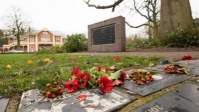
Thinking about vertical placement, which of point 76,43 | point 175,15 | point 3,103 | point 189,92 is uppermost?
point 175,15

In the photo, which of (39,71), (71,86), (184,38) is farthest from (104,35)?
(71,86)

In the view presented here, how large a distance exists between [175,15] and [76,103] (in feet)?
31.3

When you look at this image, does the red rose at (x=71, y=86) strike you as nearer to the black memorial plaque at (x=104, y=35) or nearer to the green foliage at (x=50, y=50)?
the black memorial plaque at (x=104, y=35)

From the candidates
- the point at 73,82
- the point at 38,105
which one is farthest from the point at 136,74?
Answer: the point at 38,105

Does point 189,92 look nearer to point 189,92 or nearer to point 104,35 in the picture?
point 189,92

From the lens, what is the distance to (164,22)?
9.55 m

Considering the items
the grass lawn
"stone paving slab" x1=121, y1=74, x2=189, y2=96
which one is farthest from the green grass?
"stone paving slab" x1=121, y1=74, x2=189, y2=96

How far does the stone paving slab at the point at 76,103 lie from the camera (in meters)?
1.07

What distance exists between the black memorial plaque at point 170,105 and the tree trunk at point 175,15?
8.93 meters

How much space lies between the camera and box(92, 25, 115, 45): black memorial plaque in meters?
9.77

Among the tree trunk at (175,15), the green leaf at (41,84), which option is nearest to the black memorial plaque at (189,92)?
Result: the green leaf at (41,84)

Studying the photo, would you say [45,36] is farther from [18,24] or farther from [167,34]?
[167,34]

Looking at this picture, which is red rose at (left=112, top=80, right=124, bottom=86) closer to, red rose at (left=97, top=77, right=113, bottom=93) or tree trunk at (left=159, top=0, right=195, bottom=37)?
red rose at (left=97, top=77, right=113, bottom=93)

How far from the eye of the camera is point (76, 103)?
3.76 feet
